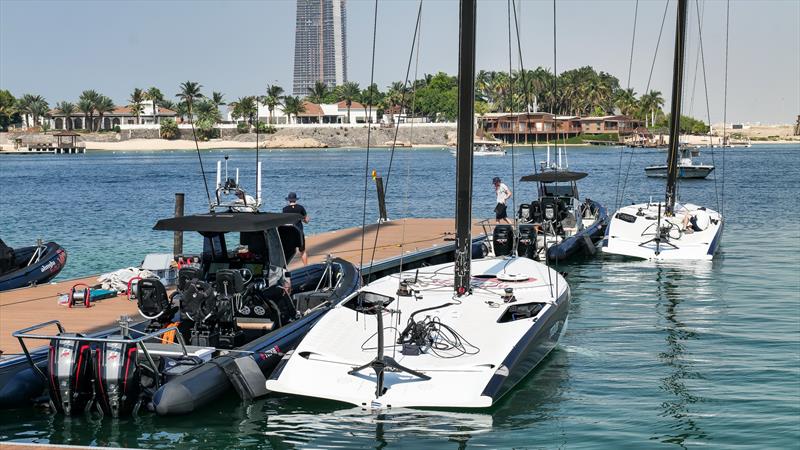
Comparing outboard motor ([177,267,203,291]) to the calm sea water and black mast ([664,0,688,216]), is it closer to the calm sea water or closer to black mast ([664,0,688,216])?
the calm sea water

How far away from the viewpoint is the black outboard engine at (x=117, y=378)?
11805 mm

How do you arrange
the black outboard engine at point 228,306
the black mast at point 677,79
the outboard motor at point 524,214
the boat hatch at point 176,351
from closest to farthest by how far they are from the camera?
the boat hatch at point 176,351, the black outboard engine at point 228,306, the outboard motor at point 524,214, the black mast at point 677,79

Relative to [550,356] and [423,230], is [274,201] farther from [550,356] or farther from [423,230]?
[550,356]

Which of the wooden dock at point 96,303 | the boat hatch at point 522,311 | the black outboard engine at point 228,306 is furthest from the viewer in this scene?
the wooden dock at point 96,303

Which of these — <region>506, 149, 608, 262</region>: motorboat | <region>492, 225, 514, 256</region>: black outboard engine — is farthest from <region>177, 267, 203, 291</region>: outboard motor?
<region>506, 149, 608, 262</region>: motorboat

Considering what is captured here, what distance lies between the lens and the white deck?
39.6 feet

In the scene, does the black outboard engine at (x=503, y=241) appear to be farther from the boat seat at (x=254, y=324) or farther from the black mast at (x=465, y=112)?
the boat seat at (x=254, y=324)

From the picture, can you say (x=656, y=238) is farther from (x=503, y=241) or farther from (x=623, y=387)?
(x=623, y=387)

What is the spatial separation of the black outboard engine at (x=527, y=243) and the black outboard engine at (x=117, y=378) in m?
13.3

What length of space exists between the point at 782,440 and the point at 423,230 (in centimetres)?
1975

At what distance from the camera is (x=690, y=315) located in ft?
69.2

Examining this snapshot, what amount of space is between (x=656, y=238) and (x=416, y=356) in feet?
51.1

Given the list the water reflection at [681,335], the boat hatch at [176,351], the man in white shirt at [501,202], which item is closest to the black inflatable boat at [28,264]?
the boat hatch at [176,351]

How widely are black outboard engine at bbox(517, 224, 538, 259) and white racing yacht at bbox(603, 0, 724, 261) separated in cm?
389
